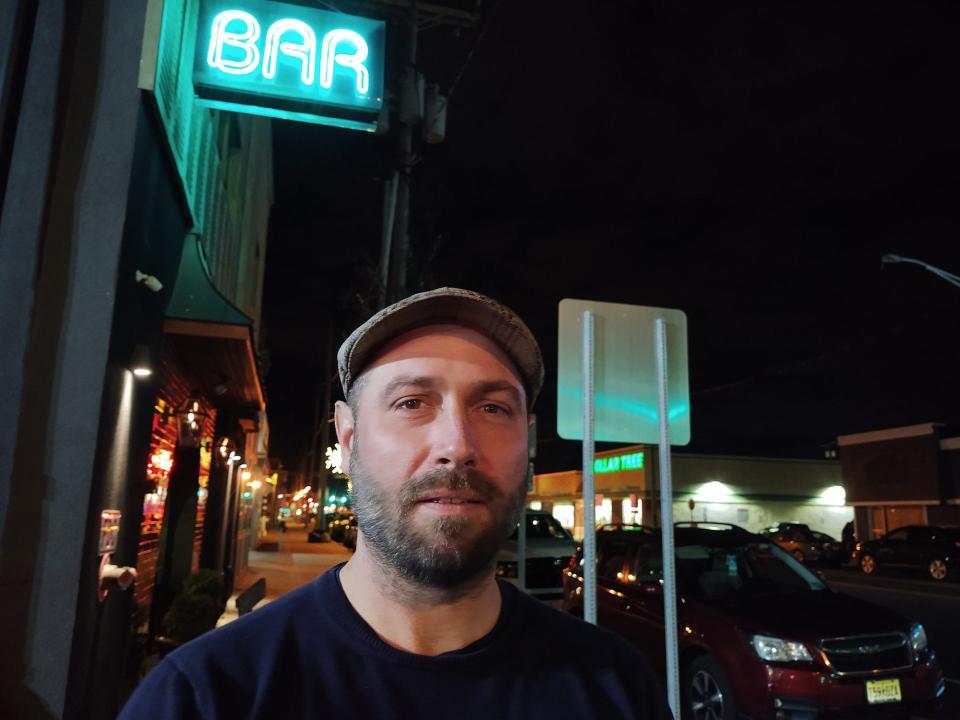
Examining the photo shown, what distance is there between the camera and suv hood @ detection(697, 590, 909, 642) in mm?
6223

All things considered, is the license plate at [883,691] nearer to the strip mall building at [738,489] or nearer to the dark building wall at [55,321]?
the dark building wall at [55,321]

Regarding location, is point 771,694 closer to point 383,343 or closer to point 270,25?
point 383,343

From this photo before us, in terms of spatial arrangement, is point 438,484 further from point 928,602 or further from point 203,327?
point 928,602

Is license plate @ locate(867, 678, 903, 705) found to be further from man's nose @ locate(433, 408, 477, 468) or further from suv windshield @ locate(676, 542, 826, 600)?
man's nose @ locate(433, 408, 477, 468)

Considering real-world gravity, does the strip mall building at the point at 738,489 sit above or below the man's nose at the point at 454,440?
above

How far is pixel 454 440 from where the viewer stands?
150cm

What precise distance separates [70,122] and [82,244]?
35.3 inches

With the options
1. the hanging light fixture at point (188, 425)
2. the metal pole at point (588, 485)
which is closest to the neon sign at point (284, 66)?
the hanging light fixture at point (188, 425)

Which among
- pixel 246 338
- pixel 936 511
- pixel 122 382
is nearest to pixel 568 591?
pixel 246 338

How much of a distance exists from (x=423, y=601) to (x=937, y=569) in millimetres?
28405

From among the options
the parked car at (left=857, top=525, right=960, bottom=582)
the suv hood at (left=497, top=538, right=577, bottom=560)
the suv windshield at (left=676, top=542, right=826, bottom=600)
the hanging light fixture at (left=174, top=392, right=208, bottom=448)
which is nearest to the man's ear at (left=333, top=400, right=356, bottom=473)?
the suv windshield at (left=676, top=542, right=826, bottom=600)

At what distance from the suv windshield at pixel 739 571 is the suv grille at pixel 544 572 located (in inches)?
312

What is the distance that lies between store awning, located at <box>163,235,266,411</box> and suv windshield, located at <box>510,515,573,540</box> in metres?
9.12

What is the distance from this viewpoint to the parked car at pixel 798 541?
30453 millimetres
